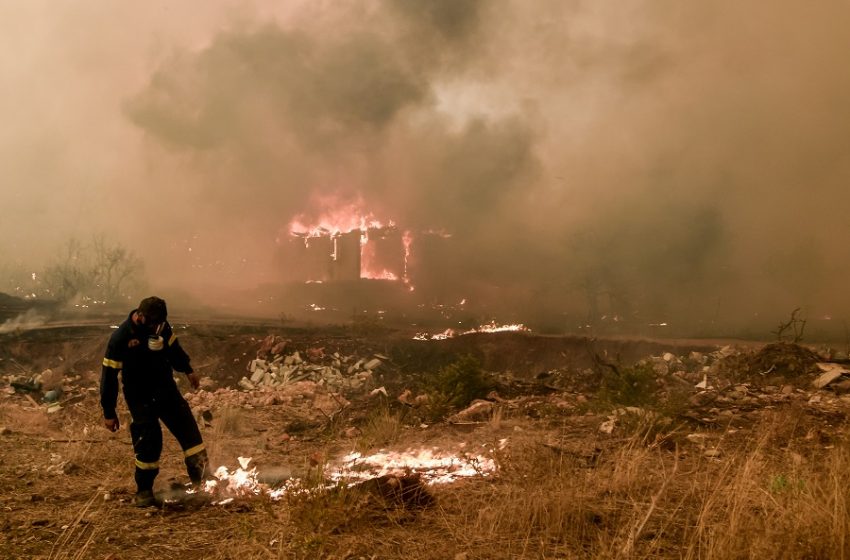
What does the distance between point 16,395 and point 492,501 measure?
11586 mm

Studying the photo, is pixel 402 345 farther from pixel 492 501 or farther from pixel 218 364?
pixel 492 501

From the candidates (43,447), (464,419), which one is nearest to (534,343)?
(464,419)

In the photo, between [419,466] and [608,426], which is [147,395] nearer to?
[419,466]

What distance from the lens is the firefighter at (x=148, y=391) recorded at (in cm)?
511

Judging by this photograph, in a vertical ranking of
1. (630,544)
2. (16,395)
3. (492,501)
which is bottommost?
(16,395)

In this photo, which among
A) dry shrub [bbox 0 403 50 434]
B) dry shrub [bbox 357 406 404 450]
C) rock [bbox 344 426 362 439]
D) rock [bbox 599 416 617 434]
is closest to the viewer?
rock [bbox 599 416 617 434]

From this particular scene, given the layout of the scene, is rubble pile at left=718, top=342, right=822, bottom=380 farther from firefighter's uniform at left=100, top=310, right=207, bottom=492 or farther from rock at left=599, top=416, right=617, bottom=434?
firefighter's uniform at left=100, top=310, right=207, bottom=492

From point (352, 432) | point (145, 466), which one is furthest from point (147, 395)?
point (352, 432)

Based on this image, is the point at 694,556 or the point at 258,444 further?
the point at 258,444

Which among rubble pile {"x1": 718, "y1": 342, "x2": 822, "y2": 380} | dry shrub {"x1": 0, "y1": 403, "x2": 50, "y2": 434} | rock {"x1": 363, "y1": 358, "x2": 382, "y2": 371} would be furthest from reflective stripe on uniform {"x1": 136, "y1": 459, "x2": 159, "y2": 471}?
rubble pile {"x1": 718, "y1": 342, "x2": 822, "y2": 380}

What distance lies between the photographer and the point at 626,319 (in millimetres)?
26781

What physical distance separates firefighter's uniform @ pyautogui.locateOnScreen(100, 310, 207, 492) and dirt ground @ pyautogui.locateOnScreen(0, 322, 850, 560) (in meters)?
0.40

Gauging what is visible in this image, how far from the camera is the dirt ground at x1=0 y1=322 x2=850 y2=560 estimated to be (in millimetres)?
3736

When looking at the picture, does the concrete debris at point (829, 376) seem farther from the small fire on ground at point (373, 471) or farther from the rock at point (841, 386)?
the small fire on ground at point (373, 471)
